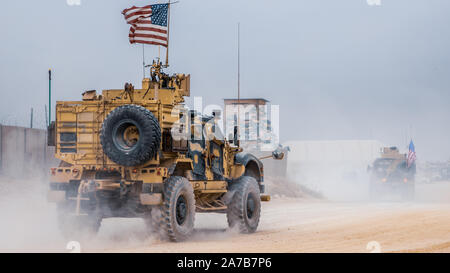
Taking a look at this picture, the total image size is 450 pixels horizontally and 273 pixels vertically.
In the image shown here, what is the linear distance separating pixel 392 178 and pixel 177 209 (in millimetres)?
29651

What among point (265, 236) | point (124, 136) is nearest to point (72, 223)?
point (124, 136)

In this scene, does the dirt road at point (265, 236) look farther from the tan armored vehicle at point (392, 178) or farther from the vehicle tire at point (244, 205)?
the tan armored vehicle at point (392, 178)

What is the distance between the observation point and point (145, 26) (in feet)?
60.2

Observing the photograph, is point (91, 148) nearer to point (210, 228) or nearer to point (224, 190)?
point (224, 190)

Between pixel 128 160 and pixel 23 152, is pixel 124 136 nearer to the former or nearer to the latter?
pixel 128 160

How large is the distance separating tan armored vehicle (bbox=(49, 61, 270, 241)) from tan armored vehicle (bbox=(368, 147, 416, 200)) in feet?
91.1

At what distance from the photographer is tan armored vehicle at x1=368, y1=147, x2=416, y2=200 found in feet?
139

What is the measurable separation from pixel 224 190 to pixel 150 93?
122 inches

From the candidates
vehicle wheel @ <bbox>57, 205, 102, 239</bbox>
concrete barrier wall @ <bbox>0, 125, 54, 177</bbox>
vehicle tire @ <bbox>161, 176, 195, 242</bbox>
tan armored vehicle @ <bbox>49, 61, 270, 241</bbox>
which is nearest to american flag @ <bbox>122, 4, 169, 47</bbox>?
tan armored vehicle @ <bbox>49, 61, 270, 241</bbox>

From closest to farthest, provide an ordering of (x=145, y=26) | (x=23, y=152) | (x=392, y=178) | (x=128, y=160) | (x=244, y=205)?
(x=128, y=160)
(x=244, y=205)
(x=145, y=26)
(x=23, y=152)
(x=392, y=178)

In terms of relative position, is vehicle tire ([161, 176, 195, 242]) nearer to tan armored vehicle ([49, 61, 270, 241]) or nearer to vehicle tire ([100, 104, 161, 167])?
tan armored vehicle ([49, 61, 270, 241])

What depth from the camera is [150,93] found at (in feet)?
53.5

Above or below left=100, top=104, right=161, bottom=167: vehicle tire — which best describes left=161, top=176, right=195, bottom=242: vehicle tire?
below

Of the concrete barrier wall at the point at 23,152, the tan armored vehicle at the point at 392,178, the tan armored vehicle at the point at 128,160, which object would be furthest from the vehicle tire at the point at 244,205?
the tan armored vehicle at the point at 392,178
